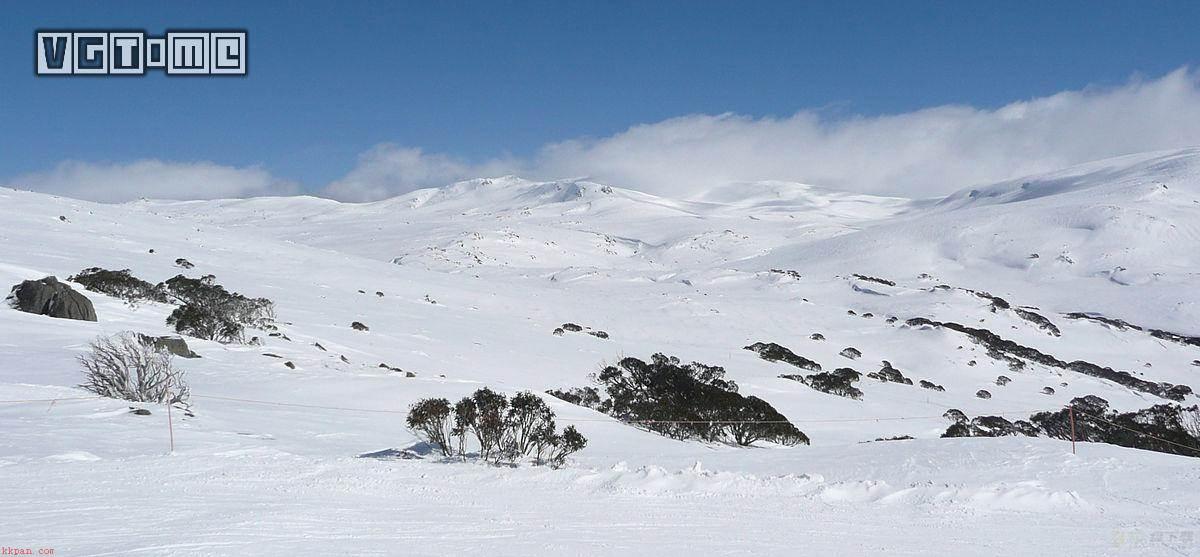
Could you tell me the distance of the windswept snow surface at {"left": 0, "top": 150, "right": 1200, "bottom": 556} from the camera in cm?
771

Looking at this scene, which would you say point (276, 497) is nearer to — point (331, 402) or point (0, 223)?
point (331, 402)

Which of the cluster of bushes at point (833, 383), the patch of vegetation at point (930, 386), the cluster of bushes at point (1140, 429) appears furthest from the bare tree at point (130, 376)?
the patch of vegetation at point (930, 386)

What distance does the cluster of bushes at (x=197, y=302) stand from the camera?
24.0m

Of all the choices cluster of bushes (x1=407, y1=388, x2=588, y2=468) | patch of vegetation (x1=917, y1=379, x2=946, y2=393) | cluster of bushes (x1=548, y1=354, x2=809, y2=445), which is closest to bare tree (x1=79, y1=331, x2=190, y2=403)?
cluster of bushes (x1=407, y1=388, x2=588, y2=468)

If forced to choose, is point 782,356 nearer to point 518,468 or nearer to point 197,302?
point 197,302

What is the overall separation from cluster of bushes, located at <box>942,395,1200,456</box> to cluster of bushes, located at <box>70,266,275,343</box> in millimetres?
22023

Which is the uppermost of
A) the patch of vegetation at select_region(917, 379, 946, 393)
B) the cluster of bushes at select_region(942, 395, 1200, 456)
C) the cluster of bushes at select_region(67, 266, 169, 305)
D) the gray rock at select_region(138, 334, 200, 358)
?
the cluster of bushes at select_region(67, 266, 169, 305)

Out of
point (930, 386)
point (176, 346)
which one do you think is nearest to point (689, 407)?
point (176, 346)

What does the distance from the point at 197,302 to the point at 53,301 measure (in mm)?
9103

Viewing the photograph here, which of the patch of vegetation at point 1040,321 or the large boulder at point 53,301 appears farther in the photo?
the patch of vegetation at point 1040,321

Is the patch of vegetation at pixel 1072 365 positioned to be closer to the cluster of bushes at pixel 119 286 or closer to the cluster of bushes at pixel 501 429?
the cluster of bushes at pixel 501 429

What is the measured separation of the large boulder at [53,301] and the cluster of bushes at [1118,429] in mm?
25897

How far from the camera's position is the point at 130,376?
15.8m

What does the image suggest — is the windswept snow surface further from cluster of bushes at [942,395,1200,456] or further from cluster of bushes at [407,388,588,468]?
cluster of bushes at [942,395,1200,456]
